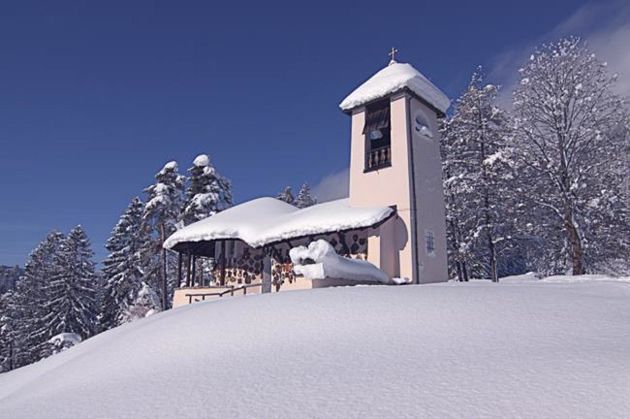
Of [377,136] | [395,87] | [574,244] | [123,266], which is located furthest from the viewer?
[123,266]

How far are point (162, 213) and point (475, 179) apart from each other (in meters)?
19.6

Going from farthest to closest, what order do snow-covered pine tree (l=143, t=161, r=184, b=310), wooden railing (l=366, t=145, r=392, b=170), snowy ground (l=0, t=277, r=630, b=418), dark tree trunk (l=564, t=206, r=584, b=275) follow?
snow-covered pine tree (l=143, t=161, r=184, b=310) → wooden railing (l=366, t=145, r=392, b=170) → dark tree trunk (l=564, t=206, r=584, b=275) → snowy ground (l=0, t=277, r=630, b=418)

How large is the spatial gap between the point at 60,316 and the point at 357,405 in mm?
35978

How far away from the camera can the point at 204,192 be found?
96.7ft

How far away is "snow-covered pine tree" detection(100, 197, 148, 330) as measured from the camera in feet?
101

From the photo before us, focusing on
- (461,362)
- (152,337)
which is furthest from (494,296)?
(152,337)

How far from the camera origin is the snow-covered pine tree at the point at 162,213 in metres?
27.7

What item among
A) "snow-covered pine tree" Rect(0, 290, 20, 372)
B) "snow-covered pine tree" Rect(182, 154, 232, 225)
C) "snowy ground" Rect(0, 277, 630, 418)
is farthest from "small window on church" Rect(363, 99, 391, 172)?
"snow-covered pine tree" Rect(0, 290, 20, 372)

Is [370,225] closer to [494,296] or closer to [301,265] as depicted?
[301,265]

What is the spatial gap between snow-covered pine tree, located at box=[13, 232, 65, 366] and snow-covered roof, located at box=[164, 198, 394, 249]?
21.4 meters

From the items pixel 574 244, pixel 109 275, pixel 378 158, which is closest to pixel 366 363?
pixel 378 158

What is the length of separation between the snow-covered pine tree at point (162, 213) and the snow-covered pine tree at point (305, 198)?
792 inches

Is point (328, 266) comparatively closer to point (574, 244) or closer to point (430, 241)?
point (430, 241)

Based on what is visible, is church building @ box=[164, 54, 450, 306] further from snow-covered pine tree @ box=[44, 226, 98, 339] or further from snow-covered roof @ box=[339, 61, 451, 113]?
snow-covered pine tree @ box=[44, 226, 98, 339]
